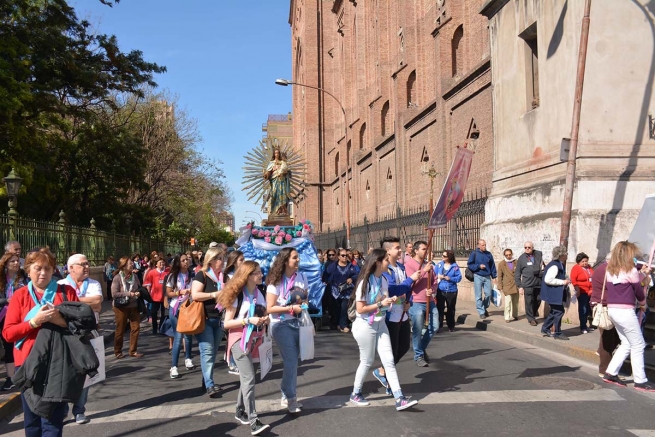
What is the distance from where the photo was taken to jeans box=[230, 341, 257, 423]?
243 inches

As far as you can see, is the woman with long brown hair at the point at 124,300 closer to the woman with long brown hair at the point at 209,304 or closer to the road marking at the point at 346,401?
the woman with long brown hair at the point at 209,304

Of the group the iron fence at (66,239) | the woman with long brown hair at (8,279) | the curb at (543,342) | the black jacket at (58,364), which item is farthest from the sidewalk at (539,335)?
the iron fence at (66,239)

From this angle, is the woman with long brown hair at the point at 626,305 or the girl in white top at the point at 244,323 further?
the woman with long brown hair at the point at 626,305

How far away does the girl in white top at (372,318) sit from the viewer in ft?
22.4

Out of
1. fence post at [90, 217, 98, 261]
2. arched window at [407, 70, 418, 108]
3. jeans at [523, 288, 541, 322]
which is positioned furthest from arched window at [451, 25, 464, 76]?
fence post at [90, 217, 98, 261]

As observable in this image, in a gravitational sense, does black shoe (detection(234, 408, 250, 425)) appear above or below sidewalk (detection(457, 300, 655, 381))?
below

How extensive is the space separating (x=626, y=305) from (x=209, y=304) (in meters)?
5.10

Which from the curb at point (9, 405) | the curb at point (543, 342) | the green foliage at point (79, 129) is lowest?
the curb at point (9, 405)

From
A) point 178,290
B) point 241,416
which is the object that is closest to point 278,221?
point 178,290

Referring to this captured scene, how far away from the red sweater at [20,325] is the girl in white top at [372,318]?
312 centimetres

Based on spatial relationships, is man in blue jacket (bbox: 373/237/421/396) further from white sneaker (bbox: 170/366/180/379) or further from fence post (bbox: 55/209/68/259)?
fence post (bbox: 55/209/68/259)

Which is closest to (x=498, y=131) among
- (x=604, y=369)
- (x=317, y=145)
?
(x=604, y=369)

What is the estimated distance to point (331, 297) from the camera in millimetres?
15344

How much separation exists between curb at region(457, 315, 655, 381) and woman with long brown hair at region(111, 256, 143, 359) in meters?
6.94
